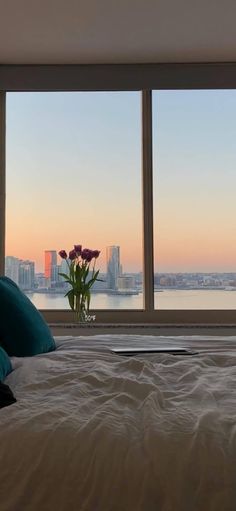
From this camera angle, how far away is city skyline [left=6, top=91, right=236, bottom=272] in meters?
3.79

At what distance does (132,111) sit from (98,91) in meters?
0.30

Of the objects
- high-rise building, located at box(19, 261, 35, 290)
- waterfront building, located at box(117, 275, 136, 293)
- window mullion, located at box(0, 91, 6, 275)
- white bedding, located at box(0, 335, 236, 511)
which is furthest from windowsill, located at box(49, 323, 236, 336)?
white bedding, located at box(0, 335, 236, 511)

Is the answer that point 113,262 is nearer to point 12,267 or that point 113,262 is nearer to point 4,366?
point 12,267

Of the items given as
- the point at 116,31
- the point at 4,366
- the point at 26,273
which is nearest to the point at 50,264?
the point at 26,273

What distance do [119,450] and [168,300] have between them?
2.84 meters

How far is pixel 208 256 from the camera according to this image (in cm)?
378

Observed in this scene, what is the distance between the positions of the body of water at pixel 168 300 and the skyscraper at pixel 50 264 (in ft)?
0.54

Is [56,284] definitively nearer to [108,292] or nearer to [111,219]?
[108,292]

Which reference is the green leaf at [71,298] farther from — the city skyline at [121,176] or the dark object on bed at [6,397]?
the dark object on bed at [6,397]

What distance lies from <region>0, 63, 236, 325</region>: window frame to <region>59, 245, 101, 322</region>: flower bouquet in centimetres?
14

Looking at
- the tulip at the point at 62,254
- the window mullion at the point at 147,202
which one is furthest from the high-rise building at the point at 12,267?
the window mullion at the point at 147,202

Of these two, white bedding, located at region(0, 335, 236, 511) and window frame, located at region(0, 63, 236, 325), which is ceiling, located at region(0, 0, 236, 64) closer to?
window frame, located at region(0, 63, 236, 325)

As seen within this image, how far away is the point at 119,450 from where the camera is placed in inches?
37.4

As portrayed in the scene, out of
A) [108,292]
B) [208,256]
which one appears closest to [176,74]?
[208,256]
